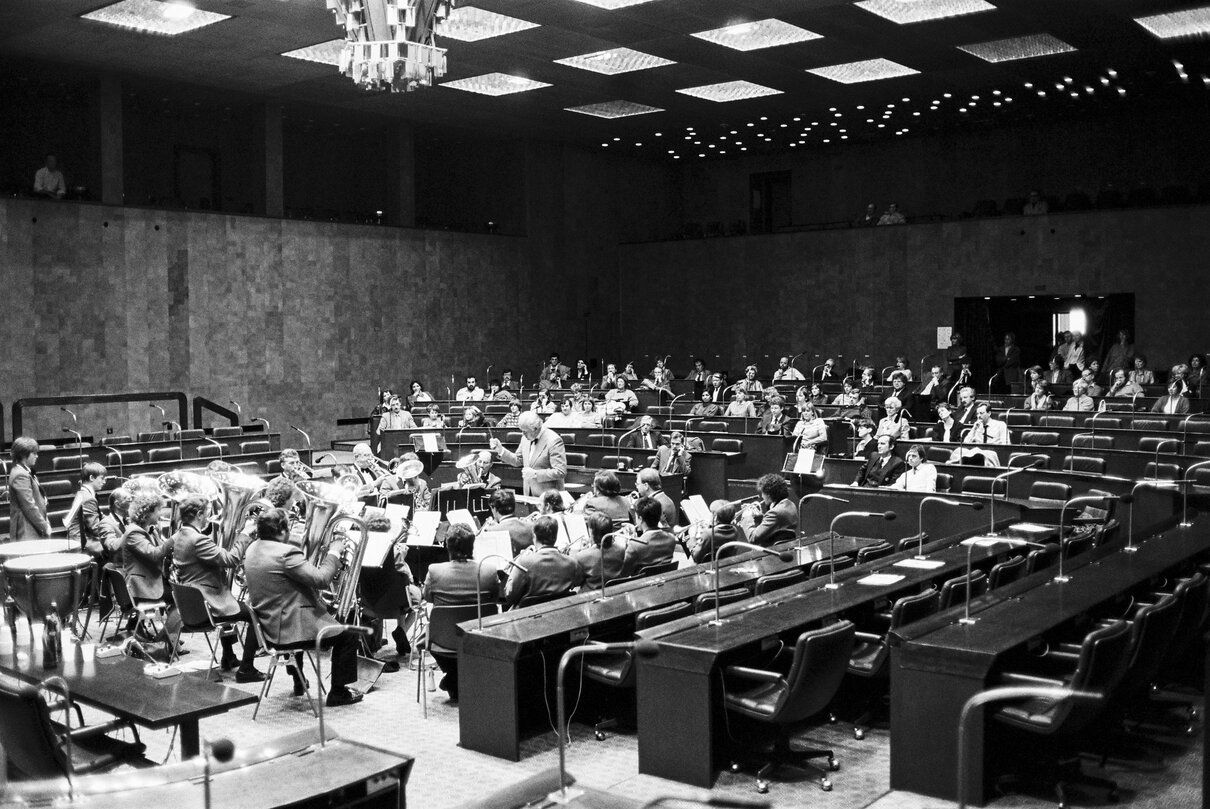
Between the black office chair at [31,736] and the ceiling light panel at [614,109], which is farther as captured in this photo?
the ceiling light panel at [614,109]

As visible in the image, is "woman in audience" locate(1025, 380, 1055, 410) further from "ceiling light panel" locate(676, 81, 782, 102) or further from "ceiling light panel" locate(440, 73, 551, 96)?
"ceiling light panel" locate(440, 73, 551, 96)

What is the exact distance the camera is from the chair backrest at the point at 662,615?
6684 mm

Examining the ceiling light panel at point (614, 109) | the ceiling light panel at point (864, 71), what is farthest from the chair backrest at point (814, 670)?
the ceiling light panel at point (614, 109)

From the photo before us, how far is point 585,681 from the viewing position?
701 cm

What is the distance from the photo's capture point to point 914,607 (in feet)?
21.7

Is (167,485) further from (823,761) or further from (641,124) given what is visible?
(641,124)

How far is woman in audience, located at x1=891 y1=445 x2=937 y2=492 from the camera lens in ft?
38.0

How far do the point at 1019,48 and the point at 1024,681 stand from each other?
1608 cm

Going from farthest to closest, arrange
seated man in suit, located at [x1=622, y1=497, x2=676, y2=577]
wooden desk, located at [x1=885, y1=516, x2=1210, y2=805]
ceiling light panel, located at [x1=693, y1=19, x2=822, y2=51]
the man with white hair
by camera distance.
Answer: ceiling light panel, located at [x1=693, y1=19, x2=822, y2=51], the man with white hair, seated man in suit, located at [x1=622, y1=497, x2=676, y2=577], wooden desk, located at [x1=885, y1=516, x2=1210, y2=805]

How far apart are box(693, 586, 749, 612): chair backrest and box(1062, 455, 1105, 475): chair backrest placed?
598 centimetres

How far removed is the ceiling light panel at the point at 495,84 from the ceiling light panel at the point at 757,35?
13.8 ft

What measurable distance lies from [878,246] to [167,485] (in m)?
18.8

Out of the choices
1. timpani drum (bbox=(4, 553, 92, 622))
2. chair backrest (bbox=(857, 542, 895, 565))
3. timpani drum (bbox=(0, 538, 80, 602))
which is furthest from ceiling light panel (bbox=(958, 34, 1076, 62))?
timpani drum (bbox=(4, 553, 92, 622))

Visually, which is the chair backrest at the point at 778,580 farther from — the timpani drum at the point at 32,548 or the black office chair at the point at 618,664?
the timpani drum at the point at 32,548
